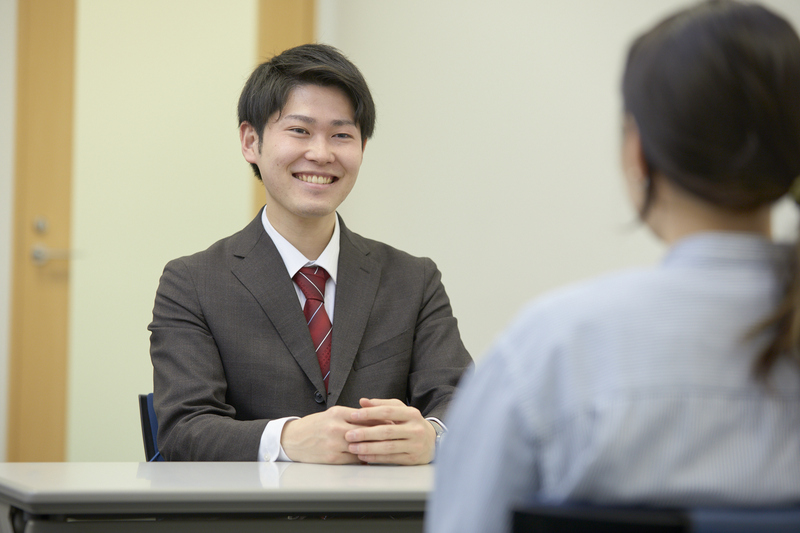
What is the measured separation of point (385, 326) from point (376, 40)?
2377 mm

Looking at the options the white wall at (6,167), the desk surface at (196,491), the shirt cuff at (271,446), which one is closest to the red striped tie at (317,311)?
the shirt cuff at (271,446)

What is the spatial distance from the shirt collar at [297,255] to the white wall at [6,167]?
1.94m

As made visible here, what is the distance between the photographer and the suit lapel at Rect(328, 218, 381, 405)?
189 cm

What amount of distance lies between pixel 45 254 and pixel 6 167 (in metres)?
0.39

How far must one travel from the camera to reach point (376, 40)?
405 cm

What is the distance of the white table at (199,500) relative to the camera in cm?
110

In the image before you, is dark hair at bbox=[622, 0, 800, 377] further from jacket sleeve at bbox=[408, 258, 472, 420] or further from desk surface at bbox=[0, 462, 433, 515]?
jacket sleeve at bbox=[408, 258, 472, 420]

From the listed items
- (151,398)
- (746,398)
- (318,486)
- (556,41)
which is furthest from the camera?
(556,41)

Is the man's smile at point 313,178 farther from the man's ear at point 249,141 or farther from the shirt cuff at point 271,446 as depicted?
the shirt cuff at point 271,446

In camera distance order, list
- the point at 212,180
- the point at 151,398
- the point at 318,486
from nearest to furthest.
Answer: the point at 318,486 → the point at 151,398 → the point at 212,180

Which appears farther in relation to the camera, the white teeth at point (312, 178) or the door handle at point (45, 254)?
the door handle at point (45, 254)

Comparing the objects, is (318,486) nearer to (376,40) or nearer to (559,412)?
(559,412)

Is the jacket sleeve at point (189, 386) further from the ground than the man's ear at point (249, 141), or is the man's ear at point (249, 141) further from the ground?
the man's ear at point (249, 141)

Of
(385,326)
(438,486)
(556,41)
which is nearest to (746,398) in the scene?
(438,486)
